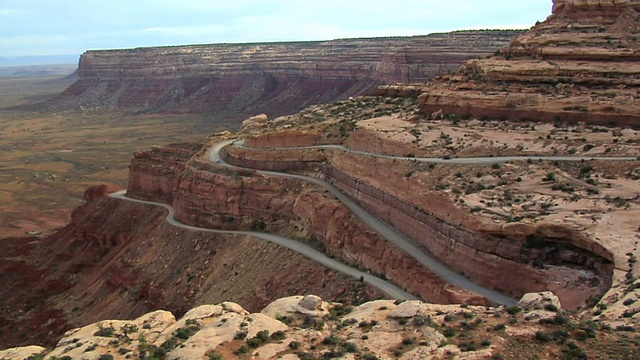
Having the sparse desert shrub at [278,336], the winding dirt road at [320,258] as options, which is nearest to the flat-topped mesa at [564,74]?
the winding dirt road at [320,258]

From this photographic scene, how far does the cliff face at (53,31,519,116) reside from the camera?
132625 millimetres

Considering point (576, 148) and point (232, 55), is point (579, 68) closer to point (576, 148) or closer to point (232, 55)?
point (576, 148)

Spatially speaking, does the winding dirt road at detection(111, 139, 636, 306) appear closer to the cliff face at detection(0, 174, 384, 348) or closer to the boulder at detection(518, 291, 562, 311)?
the cliff face at detection(0, 174, 384, 348)

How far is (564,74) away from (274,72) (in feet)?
456

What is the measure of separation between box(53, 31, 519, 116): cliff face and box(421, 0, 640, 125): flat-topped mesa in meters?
77.2

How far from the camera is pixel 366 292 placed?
35781 millimetres

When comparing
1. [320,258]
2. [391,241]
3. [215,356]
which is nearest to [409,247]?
[391,241]

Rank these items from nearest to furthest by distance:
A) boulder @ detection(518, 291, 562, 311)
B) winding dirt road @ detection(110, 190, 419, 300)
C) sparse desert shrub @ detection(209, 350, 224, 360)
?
sparse desert shrub @ detection(209, 350, 224, 360)
boulder @ detection(518, 291, 562, 311)
winding dirt road @ detection(110, 190, 419, 300)

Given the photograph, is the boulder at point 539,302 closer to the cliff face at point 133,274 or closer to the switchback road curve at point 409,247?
the switchback road curve at point 409,247

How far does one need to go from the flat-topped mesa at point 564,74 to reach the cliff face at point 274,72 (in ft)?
253

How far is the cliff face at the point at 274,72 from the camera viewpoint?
133m

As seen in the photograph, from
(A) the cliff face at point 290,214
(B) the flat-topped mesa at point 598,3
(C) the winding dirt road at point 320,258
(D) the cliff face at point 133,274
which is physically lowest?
(D) the cliff face at point 133,274

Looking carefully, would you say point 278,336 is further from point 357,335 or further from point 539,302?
point 539,302

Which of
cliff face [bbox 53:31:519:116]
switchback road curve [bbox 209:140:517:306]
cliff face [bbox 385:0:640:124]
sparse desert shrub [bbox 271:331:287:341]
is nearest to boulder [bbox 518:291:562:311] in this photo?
switchback road curve [bbox 209:140:517:306]
